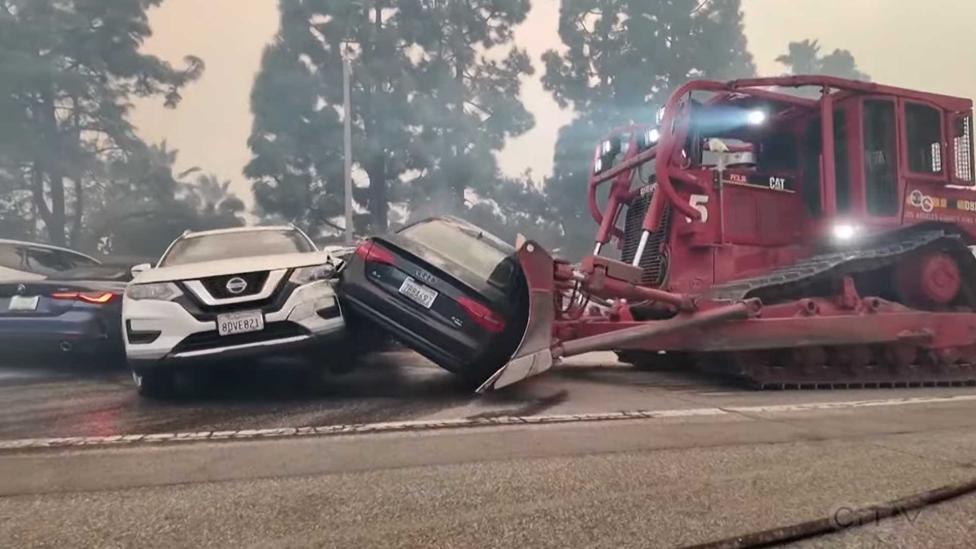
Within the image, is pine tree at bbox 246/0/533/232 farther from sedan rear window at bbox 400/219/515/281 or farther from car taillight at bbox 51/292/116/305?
sedan rear window at bbox 400/219/515/281

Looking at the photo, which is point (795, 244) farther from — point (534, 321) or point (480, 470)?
point (480, 470)

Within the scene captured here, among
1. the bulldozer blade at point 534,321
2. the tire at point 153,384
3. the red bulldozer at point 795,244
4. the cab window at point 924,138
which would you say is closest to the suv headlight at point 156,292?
the tire at point 153,384

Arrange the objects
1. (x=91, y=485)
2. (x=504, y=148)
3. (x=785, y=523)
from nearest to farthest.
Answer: (x=785, y=523) < (x=91, y=485) < (x=504, y=148)

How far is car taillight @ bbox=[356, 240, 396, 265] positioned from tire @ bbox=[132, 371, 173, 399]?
6.36 ft

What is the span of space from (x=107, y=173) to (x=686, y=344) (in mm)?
18043

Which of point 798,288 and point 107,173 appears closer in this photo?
point 798,288

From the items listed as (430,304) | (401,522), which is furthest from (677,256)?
(401,522)

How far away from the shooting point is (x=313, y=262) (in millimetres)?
6035

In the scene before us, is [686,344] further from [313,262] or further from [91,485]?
[91,485]

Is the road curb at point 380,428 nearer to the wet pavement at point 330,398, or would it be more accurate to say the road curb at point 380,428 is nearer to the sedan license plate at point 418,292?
the wet pavement at point 330,398

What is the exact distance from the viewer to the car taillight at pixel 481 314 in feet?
18.3

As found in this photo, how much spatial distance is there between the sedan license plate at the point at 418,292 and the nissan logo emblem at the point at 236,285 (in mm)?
1194

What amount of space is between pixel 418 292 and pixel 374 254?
528 mm

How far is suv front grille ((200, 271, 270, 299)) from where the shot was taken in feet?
18.3
